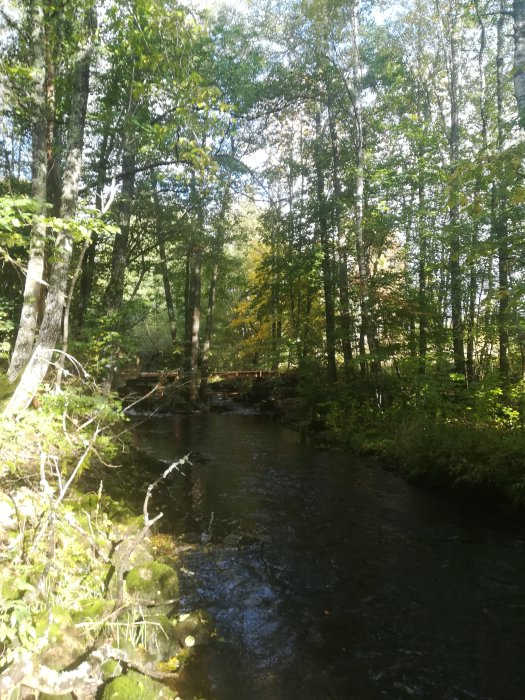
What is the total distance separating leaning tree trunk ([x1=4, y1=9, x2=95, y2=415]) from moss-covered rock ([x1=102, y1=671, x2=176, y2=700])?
12.4 ft

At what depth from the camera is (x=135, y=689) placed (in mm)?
3131

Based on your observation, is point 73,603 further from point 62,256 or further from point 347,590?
point 62,256

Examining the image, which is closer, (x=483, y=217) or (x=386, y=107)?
(x=483, y=217)

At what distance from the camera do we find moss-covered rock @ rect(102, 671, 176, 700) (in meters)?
3.07

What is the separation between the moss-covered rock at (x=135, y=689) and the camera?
307 cm

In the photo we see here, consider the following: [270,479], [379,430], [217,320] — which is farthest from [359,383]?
[217,320]

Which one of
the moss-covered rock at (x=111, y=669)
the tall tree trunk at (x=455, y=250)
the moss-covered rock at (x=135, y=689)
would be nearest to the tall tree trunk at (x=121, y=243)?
the moss-covered rock at (x=111, y=669)

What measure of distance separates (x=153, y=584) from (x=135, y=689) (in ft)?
4.36

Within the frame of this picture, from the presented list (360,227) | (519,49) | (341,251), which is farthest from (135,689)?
(341,251)

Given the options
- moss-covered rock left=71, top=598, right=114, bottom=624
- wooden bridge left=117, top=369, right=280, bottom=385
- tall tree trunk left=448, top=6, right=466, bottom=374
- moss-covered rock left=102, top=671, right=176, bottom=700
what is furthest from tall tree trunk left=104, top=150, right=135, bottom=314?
wooden bridge left=117, top=369, right=280, bottom=385

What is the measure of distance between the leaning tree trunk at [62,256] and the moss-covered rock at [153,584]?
285cm

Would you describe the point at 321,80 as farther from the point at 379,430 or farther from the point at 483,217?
the point at 379,430

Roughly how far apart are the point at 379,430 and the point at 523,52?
9.28 metres

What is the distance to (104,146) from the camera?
12.4 meters
